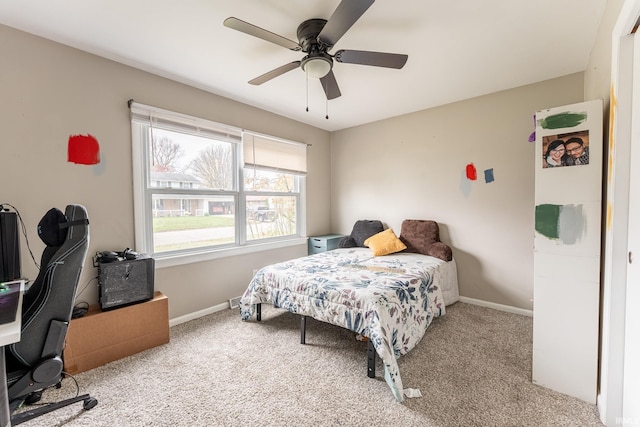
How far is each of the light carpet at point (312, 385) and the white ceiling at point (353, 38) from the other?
8.33ft

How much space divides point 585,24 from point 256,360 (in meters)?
3.54

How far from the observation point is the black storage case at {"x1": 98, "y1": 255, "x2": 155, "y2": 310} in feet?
7.07

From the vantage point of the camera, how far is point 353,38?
210 cm

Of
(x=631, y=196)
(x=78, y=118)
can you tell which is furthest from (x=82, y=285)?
(x=631, y=196)

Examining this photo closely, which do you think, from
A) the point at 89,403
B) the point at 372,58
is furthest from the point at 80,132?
the point at 372,58

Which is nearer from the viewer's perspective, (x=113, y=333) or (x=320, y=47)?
(x=320, y=47)

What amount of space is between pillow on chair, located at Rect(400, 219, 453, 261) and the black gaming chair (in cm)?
332

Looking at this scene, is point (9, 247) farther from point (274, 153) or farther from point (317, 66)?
point (274, 153)

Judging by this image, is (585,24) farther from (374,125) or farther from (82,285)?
(82,285)

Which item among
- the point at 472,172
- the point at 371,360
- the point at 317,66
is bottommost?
the point at 371,360

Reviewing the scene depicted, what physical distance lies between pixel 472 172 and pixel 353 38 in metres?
2.20

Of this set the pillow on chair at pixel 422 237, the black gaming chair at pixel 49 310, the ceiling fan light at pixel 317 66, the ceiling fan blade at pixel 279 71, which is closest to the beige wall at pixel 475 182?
the pillow on chair at pixel 422 237

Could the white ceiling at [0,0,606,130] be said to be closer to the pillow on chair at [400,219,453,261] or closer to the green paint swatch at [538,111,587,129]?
the green paint swatch at [538,111,587,129]

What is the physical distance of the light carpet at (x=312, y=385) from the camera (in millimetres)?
1562
